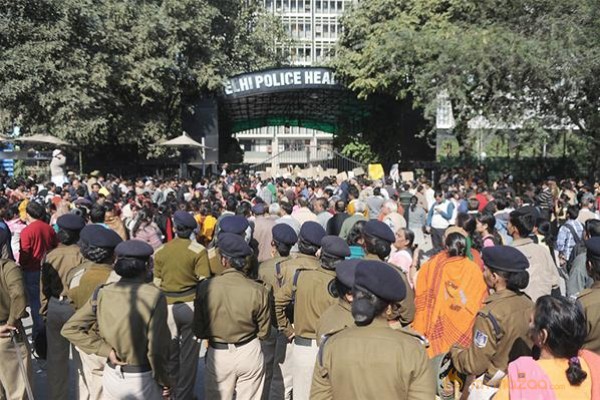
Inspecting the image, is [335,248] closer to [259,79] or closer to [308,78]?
[259,79]

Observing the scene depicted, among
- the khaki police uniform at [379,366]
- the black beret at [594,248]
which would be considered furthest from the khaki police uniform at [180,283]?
the black beret at [594,248]

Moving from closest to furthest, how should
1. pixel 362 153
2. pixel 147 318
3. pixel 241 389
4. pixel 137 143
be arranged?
pixel 147 318, pixel 241 389, pixel 137 143, pixel 362 153

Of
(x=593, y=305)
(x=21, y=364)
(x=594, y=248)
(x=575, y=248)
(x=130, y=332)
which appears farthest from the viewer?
(x=575, y=248)

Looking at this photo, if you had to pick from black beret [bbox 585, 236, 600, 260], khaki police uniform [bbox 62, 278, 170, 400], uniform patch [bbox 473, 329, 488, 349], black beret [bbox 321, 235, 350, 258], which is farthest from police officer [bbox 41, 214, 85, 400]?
black beret [bbox 585, 236, 600, 260]

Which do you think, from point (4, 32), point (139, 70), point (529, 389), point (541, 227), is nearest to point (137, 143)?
point (139, 70)

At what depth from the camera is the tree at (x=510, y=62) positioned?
1909 centimetres

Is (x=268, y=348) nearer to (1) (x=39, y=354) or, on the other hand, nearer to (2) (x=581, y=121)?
(1) (x=39, y=354)

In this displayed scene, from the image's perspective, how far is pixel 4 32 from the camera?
71.6 feet

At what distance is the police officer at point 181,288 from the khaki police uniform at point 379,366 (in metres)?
3.34

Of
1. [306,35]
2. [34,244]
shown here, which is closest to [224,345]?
[34,244]

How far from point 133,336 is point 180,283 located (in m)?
2.00

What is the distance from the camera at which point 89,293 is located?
5344mm

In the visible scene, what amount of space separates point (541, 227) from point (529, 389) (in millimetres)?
6464

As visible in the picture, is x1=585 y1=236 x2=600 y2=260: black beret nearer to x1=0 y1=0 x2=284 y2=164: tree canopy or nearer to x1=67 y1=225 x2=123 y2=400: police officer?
x1=67 y1=225 x2=123 y2=400: police officer
